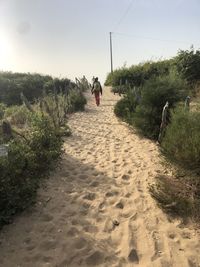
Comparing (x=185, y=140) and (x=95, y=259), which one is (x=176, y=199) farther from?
(x=95, y=259)

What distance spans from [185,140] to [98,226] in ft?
6.65

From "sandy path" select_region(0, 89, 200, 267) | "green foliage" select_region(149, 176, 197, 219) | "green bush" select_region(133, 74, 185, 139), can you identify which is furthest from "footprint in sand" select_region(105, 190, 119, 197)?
"green bush" select_region(133, 74, 185, 139)

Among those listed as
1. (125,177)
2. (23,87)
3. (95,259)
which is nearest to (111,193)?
(125,177)

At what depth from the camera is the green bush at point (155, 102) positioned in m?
9.60

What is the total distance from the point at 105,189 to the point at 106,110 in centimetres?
1100

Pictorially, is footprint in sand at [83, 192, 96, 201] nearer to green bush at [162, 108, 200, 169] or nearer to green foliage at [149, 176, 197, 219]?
green foliage at [149, 176, 197, 219]

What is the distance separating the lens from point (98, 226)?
15.6 ft

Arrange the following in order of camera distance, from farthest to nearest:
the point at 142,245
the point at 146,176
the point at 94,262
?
the point at 146,176, the point at 142,245, the point at 94,262

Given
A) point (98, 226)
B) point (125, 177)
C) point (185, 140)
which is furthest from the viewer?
point (125, 177)

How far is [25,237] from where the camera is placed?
175 inches

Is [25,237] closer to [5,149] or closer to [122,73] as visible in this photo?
[5,149]

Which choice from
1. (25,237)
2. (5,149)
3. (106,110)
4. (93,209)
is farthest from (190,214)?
(106,110)

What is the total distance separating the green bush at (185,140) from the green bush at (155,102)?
8.86ft

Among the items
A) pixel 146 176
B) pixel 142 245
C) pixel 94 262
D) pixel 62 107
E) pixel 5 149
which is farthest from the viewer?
pixel 62 107
